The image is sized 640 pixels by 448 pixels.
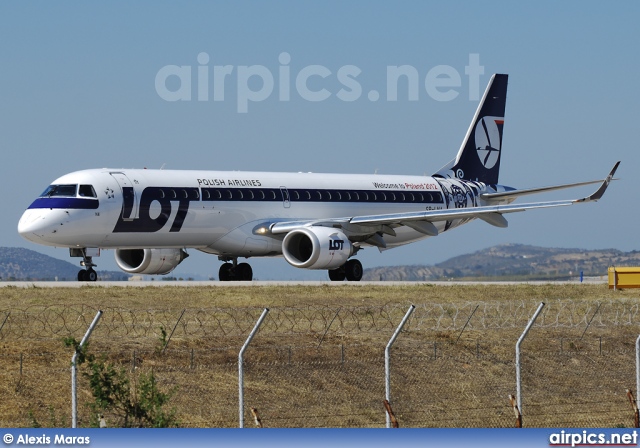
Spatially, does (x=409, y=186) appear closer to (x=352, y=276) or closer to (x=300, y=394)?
(x=352, y=276)

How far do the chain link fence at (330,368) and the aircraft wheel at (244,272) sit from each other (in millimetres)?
15640

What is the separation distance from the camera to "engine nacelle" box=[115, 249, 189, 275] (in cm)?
4150

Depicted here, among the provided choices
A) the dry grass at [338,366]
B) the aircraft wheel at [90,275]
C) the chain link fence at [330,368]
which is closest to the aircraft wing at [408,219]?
the aircraft wheel at [90,275]

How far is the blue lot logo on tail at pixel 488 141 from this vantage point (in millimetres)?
53312

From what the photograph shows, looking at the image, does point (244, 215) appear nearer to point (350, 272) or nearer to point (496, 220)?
point (350, 272)

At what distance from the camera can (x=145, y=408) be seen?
1556cm

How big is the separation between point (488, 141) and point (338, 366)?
109 feet

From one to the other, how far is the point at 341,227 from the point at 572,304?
11.1m

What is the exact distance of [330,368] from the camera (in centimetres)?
2166

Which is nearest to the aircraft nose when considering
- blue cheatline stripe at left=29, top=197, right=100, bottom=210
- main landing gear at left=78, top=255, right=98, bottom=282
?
blue cheatline stripe at left=29, top=197, right=100, bottom=210

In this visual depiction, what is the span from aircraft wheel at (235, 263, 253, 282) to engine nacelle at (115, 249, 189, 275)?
2389 mm

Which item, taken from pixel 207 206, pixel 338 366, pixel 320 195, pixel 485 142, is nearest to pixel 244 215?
pixel 207 206

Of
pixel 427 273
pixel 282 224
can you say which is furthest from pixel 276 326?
pixel 427 273

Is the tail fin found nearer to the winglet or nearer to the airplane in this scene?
the airplane
